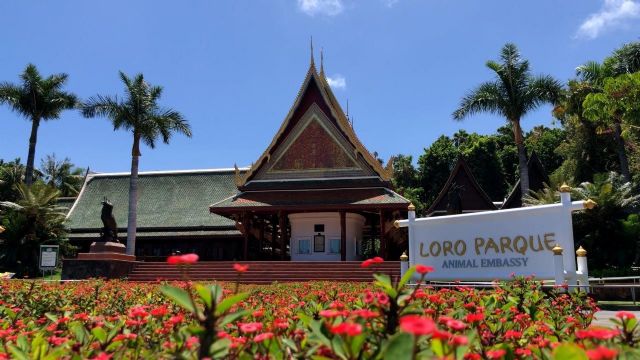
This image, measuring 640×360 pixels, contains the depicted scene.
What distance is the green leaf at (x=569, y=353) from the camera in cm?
165

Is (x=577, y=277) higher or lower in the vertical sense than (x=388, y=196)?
lower

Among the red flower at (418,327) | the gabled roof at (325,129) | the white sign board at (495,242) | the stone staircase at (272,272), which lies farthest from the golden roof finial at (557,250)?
the gabled roof at (325,129)

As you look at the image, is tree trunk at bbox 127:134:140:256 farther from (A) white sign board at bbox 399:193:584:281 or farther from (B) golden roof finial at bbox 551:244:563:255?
(B) golden roof finial at bbox 551:244:563:255

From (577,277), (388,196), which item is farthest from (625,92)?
(577,277)

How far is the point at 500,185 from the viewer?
50.3 meters

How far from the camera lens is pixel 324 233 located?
90.9 feet

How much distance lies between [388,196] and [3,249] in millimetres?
21144

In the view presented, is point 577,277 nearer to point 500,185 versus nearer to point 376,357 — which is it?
point 376,357

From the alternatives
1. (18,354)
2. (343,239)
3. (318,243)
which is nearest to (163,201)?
(318,243)

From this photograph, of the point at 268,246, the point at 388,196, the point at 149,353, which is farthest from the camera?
the point at 268,246

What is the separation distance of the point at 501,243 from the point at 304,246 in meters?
17.8

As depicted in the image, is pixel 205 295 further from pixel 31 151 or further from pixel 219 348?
pixel 31 151

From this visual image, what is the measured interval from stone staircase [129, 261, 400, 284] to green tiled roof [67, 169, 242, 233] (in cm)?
915

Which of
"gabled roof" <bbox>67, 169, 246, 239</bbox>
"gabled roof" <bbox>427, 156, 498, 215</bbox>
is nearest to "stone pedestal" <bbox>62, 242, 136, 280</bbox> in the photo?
"gabled roof" <bbox>67, 169, 246, 239</bbox>
